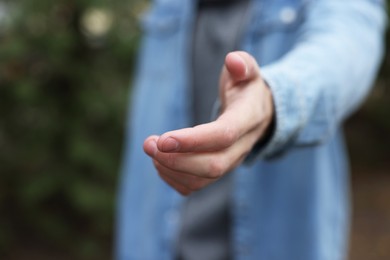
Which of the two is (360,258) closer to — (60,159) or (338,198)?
(60,159)

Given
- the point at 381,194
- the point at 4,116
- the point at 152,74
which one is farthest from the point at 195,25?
the point at 381,194

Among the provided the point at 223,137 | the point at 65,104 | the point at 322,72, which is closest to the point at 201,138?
the point at 223,137

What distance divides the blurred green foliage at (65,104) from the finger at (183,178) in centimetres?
173

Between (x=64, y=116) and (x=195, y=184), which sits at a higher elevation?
(x=64, y=116)

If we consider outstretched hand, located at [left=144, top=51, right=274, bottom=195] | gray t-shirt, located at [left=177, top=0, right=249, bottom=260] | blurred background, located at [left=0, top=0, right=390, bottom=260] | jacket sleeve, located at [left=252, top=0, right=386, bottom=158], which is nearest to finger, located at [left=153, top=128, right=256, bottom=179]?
outstretched hand, located at [left=144, top=51, right=274, bottom=195]

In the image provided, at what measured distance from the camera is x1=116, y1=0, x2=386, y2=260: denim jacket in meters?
0.77

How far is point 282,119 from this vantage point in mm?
706

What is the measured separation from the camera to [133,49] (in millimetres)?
2330

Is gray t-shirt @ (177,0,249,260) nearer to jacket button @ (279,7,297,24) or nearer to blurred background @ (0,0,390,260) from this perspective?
Result: jacket button @ (279,7,297,24)

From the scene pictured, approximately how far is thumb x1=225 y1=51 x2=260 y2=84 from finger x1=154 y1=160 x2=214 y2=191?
121 mm

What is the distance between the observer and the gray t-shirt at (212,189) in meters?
1.11

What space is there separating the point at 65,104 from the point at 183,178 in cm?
195

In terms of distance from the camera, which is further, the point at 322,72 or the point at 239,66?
the point at 322,72

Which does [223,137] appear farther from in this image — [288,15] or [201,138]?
[288,15]
